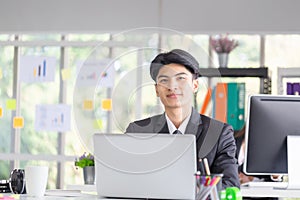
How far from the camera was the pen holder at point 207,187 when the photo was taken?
2199mm

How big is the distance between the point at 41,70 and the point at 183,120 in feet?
12.7

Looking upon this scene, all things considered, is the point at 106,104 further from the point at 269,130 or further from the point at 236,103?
the point at 236,103

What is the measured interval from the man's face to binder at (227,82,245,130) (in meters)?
3.00

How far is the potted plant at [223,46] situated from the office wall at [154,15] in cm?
18

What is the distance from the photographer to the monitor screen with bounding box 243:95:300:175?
320 centimetres

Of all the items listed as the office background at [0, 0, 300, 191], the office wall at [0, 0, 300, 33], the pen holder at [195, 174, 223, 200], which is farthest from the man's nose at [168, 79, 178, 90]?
the office wall at [0, 0, 300, 33]

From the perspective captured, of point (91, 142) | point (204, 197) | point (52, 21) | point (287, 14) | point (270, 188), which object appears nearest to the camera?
point (204, 197)

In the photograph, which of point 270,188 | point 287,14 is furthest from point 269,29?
point 270,188

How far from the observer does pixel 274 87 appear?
5914 mm

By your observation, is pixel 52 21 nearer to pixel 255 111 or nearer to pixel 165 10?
pixel 165 10

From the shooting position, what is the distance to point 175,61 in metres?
2.65

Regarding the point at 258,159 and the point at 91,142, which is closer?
the point at 91,142

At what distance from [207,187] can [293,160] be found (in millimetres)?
1142

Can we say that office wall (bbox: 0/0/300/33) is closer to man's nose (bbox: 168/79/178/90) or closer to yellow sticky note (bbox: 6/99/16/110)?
yellow sticky note (bbox: 6/99/16/110)
